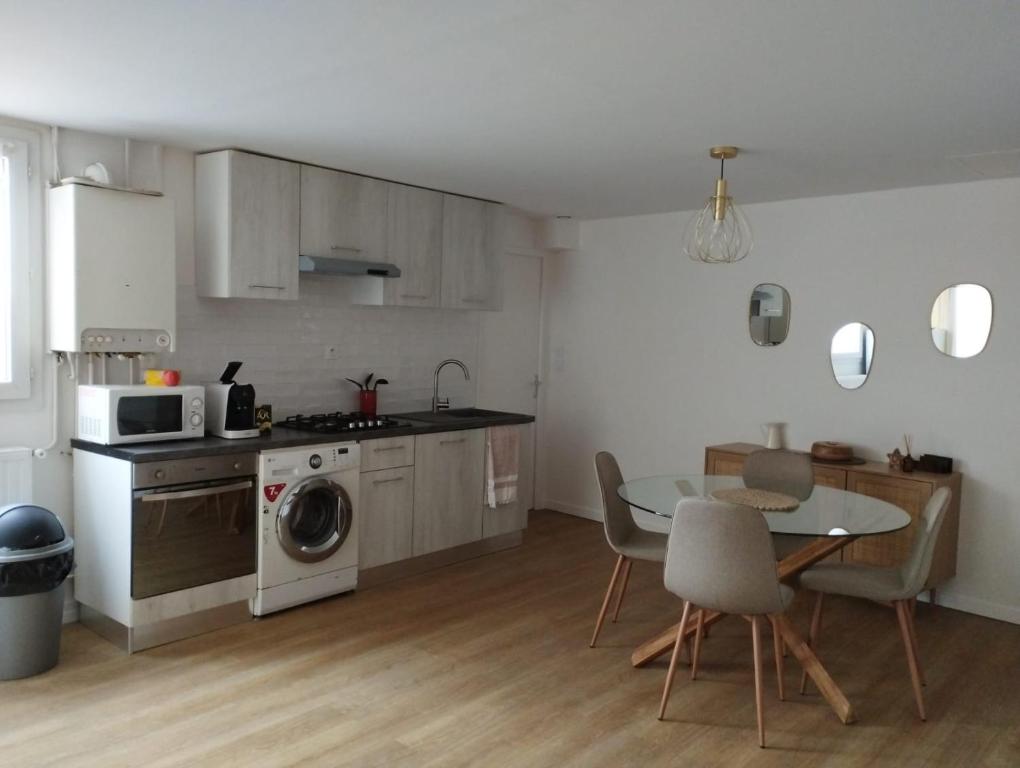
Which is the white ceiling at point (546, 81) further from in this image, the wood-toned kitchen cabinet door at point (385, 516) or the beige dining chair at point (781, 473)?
the wood-toned kitchen cabinet door at point (385, 516)

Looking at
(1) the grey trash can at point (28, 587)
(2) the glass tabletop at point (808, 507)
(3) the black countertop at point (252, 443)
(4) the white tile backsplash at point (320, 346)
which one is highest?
(4) the white tile backsplash at point (320, 346)

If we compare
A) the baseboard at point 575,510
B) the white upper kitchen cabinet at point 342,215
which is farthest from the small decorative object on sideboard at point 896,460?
the white upper kitchen cabinet at point 342,215

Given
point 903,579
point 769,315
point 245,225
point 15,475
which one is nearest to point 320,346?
point 245,225

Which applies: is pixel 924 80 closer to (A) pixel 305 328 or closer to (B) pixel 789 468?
(B) pixel 789 468

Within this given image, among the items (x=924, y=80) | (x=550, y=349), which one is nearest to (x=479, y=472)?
(x=550, y=349)

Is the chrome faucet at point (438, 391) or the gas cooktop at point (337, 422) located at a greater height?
the chrome faucet at point (438, 391)

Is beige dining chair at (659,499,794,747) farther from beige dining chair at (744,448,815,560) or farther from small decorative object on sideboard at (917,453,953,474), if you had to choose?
small decorative object on sideboard at (917,453,953,474)

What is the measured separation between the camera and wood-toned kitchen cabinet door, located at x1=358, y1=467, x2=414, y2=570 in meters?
4.67

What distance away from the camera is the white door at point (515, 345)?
6.43 meters

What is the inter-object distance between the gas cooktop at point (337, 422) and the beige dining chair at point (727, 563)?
2.14 metres

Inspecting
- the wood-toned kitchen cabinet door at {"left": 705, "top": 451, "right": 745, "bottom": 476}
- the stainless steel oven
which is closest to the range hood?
the stainless steel oven

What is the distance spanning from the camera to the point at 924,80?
288 cm

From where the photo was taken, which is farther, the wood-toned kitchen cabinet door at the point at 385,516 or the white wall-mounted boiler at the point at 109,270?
the wood-toned kitchen cabinet door at the point at 385,516

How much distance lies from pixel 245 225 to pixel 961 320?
4.08 meters
